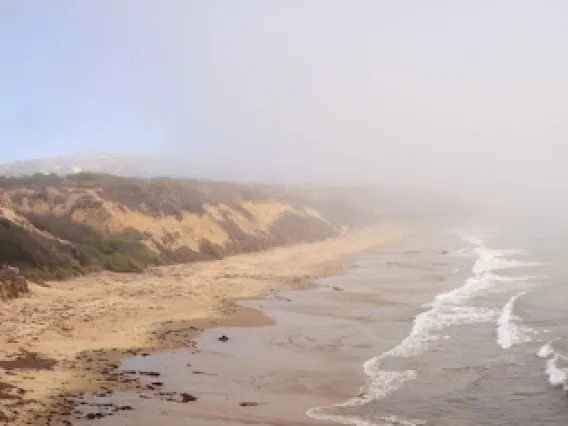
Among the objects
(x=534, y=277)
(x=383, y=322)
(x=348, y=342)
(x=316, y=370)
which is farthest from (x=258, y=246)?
(x=316, y=370)

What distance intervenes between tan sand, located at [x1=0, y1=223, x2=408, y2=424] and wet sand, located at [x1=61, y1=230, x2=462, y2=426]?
98 centimetres

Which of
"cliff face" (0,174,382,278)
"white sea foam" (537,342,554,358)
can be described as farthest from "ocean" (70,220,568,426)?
"cliff face" (0,174,382,278)

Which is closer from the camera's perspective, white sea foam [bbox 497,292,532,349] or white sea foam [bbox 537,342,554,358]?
white sea foam [bbox 537,342,554,358]

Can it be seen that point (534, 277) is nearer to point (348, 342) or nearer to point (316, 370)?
point (348, 342)

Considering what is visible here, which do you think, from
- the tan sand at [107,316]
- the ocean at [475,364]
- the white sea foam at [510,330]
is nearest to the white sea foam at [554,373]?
the ocean at [475,364]

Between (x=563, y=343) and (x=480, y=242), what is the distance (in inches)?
1716

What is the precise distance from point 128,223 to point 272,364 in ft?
77.8

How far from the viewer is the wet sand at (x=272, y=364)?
13.1 metres

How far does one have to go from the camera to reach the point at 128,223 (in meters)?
39.2

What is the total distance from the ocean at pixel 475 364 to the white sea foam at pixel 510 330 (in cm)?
3

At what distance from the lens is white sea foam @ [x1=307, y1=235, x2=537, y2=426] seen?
14.5 meters

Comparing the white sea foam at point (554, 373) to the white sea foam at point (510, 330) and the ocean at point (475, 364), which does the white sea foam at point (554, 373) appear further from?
the white sea foam at point (510, 330)

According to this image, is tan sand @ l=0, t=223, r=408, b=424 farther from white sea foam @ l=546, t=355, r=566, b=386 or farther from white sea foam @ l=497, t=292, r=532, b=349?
white sea foam @ l=546, t=355, r=566, b=386

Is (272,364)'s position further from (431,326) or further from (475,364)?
(431,326)
